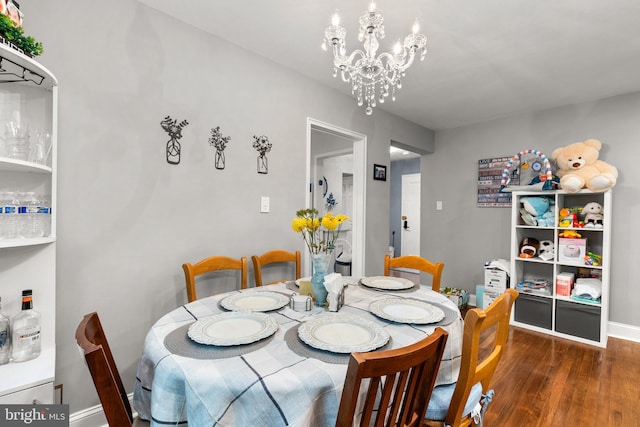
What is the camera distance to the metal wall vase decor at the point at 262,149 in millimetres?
2270

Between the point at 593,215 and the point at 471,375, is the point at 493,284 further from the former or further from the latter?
the point at 471,375

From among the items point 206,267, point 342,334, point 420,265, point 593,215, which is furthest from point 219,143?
point 593,215

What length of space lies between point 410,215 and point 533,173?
3.20m

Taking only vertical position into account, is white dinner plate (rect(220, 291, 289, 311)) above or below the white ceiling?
A: below

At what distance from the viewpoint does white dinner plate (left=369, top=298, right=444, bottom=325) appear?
1230 millimetres

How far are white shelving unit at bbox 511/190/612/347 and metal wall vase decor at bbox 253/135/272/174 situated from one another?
2.67 meters

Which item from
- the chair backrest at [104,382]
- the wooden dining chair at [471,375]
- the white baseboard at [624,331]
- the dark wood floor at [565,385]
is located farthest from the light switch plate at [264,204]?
the white baseboard at [624,331]

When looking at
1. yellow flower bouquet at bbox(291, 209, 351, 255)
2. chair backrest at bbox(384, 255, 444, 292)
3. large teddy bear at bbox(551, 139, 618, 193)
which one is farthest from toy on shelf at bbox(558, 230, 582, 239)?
yellow flower bouquet at bbox(291, 209, 351, 255)

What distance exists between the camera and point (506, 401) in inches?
77.8

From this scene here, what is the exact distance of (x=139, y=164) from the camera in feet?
5.69

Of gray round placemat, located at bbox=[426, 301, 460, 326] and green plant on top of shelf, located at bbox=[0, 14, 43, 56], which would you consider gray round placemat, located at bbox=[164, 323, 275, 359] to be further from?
green plant on top of shelf, located at bbox=[0, 14, 43, 56]

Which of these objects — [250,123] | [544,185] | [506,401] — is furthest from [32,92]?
[544,185]

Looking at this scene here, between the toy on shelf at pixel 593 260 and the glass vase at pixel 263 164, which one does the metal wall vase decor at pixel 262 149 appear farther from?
the toy on shelf at pixel 593 260

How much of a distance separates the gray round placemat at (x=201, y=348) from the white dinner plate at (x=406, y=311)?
0.52 metres
